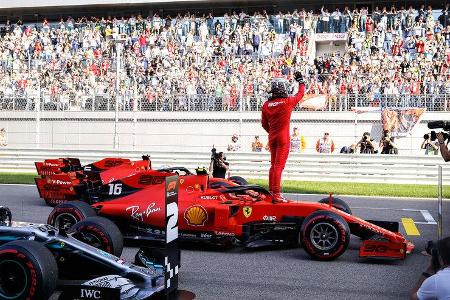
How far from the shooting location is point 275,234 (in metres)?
8.07

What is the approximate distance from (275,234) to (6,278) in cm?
369

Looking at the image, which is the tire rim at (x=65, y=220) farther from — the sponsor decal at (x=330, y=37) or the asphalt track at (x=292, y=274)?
the sponsor decal at (x=330, y=37)

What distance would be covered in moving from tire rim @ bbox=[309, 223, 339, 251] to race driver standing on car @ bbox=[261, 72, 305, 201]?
5.22 feet

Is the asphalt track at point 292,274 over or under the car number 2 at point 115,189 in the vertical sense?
under

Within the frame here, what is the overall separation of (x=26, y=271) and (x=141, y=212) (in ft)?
10.1

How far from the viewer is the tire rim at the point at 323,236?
7.49m

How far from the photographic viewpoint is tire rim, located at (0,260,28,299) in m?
5.12

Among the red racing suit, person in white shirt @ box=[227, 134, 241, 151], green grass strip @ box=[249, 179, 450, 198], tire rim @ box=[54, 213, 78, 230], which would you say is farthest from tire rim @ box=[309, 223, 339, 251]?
person in white shirt @ box=[227, 134, 241, 151]

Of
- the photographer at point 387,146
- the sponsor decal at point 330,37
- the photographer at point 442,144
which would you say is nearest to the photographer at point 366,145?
the photographer at point 387,146

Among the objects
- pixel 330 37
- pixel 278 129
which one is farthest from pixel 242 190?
pixel 330 37

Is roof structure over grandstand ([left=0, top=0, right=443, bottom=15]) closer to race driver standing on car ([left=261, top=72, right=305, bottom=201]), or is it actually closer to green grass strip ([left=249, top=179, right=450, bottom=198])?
green grass strip ([left=249, top=179, right=450, bottom=198])

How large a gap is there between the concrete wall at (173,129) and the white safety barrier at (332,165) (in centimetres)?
121

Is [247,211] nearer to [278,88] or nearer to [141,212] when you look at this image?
[141,212]

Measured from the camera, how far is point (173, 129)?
2062 cm
